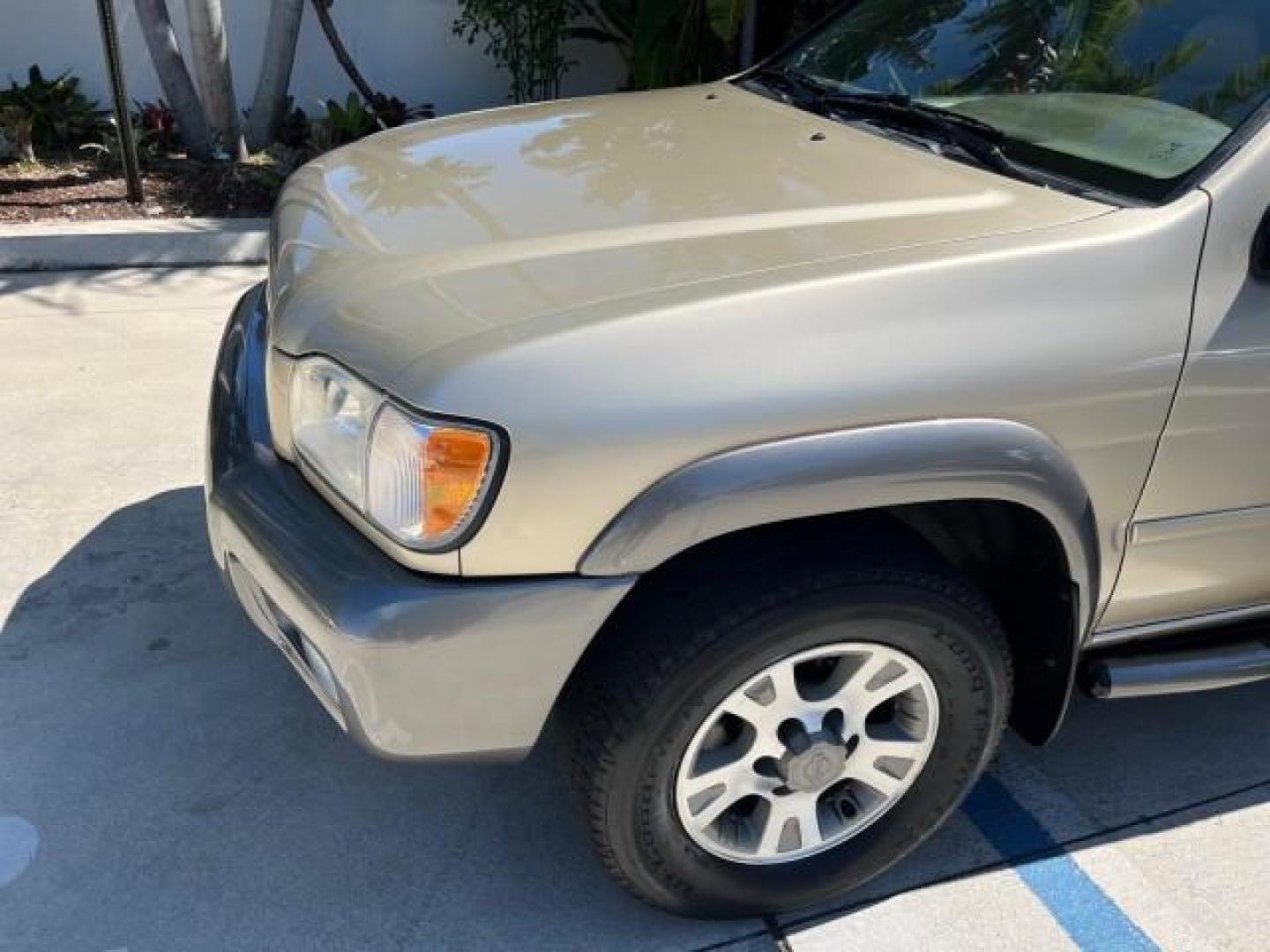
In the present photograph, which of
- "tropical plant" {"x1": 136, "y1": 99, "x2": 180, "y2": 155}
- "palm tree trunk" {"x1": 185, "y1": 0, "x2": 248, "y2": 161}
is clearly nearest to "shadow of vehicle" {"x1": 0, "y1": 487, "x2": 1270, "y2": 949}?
"palm tree trunk" {"x1": 185, "y1": 0, "x2": 248, "y2": 161}

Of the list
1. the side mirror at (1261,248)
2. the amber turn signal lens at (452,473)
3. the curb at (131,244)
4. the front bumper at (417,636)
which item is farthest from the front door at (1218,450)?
the curb at (131,244)

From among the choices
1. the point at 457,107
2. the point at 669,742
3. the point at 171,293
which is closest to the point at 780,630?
the point at 669,742

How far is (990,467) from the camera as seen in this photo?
2.01m

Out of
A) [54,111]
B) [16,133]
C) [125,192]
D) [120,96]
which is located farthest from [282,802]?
[54,111]

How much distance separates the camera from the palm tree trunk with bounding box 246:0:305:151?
250 inches

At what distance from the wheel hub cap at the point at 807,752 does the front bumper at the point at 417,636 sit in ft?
1.05

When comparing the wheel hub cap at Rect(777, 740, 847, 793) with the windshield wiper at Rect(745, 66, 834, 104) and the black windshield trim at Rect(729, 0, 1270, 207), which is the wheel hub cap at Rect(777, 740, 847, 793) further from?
the windshield wiper at Rect(745, 66, 834, 104)

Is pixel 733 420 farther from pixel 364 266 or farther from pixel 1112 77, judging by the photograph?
pixel 1112 77

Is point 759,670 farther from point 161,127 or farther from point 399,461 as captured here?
point 161,127

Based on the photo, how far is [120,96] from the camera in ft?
18.1

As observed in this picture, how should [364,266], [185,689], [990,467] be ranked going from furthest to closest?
1. [185,689]
2. [364,266]
3. [990,467]

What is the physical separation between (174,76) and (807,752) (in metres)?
5.37

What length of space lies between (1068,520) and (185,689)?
2037 mm

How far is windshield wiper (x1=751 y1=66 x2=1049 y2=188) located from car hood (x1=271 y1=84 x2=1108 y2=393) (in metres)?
0.07
